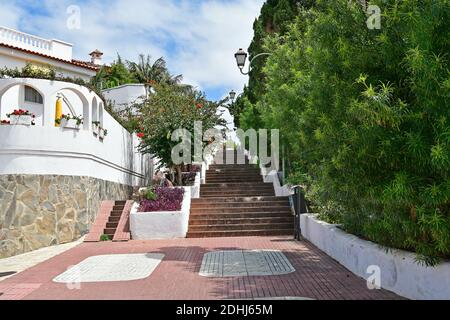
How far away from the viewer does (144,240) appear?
13.4 m

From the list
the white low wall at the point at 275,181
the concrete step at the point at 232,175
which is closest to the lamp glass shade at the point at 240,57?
the white low wall at the point at 275,181

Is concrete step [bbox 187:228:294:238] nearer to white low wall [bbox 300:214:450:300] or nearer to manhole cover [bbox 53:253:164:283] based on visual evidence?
manhole cover [bbox 53:253:164:283]

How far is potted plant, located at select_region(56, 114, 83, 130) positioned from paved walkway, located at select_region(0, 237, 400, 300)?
4.71 metres

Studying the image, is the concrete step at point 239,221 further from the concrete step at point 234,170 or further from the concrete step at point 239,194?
the concrete step at point 234,170

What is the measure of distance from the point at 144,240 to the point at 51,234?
2672 millimetres

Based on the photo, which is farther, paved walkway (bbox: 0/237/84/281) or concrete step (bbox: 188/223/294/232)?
concrete step (bbox: 188/223/294/232)

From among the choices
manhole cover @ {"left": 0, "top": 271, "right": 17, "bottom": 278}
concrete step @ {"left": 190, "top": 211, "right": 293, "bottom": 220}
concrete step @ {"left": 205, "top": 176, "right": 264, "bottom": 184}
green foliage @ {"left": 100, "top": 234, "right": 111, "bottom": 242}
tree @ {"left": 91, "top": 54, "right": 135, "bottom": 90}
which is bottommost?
manhole cover @ {"left": 0, "top": 271, "right": 17, "bottom": 278}

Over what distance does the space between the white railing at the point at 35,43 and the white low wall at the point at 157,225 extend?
15.3 m

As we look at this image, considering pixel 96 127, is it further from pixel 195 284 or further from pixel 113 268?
pixel 195 284

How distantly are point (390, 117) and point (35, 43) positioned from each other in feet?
79.7

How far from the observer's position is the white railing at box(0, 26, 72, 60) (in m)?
23.6

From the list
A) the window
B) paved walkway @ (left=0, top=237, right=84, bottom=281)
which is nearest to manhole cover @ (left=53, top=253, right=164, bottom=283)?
paved walkway @ (left=0, top=237, right=84, bottom=281)

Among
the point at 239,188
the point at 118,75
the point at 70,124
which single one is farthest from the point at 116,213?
the point at 118,75

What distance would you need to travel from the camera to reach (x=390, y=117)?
5.38 meters
